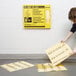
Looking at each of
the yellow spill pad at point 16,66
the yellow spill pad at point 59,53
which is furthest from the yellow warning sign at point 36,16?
the yellow spill pad at point 16,66

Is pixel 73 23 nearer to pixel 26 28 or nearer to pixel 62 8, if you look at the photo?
pixel 62 8

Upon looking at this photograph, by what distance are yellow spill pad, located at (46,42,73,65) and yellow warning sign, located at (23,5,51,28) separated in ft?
0.66

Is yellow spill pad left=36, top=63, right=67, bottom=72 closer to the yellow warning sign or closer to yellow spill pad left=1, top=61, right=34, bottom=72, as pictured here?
yellow spill pad left=1, top=61, right=34, bottom=72

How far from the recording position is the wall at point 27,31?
5.23 ft

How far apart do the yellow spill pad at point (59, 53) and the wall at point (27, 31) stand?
9cm

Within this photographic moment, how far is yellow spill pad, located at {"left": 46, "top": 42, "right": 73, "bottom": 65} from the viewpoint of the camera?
4.86 feet

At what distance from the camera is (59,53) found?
4.95 ft

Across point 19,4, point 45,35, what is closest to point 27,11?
point 19,4

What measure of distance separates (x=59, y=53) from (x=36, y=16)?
1.21ft

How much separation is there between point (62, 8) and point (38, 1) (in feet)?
0.70

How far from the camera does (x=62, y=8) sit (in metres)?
1.59

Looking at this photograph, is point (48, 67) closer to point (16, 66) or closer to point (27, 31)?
point (16, 66)

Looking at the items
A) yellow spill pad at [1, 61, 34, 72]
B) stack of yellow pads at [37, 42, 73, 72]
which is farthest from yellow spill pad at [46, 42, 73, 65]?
yellow spill pad at [1, 61, 34, 72]

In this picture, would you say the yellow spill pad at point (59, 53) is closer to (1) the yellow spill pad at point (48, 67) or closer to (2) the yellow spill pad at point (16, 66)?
(1) the yellow spill pad at point (48, 67)
